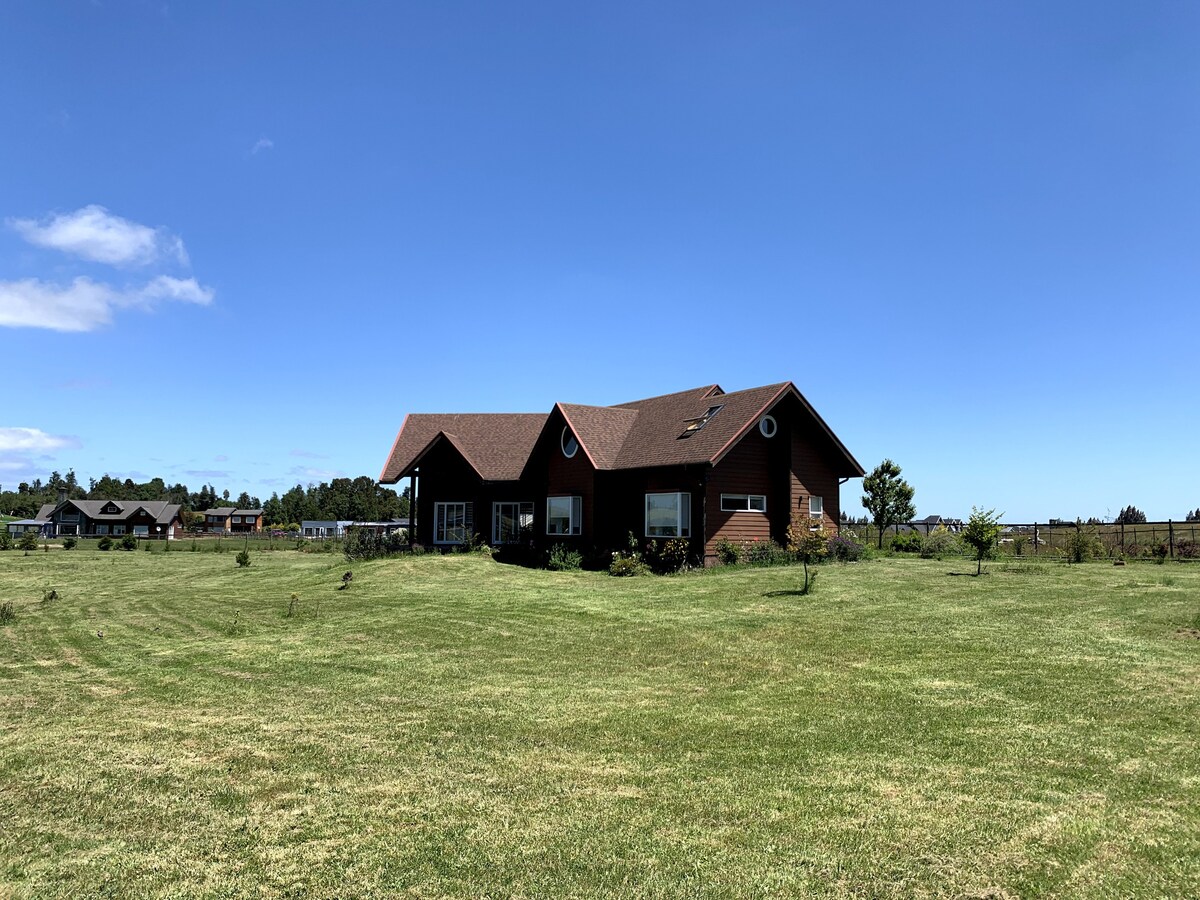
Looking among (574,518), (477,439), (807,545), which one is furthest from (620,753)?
(477,439)

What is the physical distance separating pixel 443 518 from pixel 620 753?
29.8 metres

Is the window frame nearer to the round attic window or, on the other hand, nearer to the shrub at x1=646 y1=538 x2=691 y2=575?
the round attic window

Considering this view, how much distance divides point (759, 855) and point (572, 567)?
900 inches

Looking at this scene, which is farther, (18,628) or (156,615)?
(156,615)

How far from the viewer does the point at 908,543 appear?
3469cm

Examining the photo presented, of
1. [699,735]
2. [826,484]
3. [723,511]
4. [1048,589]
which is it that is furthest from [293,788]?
[826,484]

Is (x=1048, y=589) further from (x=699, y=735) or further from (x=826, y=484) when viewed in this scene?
(x=699, y=735)

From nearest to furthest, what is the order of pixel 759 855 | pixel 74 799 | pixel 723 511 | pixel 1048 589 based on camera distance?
1. pixel 759 855
2. pixel 74 799
3. pixel 1048 589
4. pixel 723 511

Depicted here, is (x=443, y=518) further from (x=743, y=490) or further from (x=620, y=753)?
(x=620, y=753)

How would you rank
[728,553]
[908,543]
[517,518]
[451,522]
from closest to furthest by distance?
[728,553] < [908,543] < [517,518] < [451,522]

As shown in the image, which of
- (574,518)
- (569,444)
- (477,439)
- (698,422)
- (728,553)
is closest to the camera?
(728,553)

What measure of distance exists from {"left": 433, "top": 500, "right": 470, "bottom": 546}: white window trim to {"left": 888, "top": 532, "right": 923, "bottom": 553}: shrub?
18.7 m

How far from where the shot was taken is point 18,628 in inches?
714

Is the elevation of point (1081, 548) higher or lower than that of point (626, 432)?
lower
